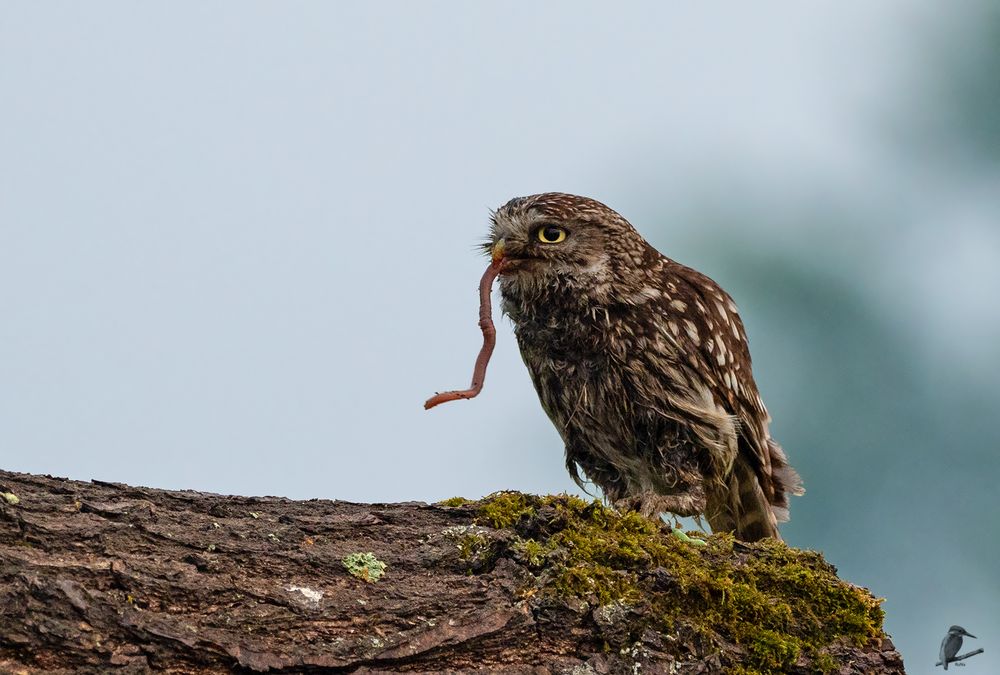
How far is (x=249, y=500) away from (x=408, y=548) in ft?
1.60

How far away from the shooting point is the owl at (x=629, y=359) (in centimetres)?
478

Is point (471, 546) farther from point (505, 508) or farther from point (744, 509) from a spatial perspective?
point (744, 509)

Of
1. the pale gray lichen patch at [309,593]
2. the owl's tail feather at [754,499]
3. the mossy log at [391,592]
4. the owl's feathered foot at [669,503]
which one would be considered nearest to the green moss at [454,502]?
the mossy log at [391,592]

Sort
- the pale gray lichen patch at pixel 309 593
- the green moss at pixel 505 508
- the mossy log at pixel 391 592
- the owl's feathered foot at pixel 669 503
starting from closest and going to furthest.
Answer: the mossy log at pixel 391 592 < the pale gray lichen patch at pixel 309 593 < the green moss at pixel 505 508 < the owl's feathered foot at pixel 669 503

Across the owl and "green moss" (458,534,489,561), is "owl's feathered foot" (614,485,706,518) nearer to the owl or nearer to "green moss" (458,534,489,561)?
the owl

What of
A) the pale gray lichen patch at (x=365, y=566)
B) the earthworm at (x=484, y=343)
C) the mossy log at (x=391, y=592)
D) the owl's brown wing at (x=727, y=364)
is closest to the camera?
the mossy log at (x=391, y=592)

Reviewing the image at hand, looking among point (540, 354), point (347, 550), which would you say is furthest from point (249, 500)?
point (540, 354)

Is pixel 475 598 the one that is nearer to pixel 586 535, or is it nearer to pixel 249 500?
pixel 586 535

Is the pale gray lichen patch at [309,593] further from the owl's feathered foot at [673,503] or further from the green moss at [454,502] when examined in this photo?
the owl's feathered foot at [673,503]

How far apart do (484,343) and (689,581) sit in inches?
55.5

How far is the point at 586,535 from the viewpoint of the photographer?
3365 mm

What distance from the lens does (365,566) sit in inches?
123

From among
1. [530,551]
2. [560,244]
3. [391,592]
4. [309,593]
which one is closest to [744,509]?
[560,244]

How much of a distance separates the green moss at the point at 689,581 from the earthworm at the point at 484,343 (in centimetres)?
47
